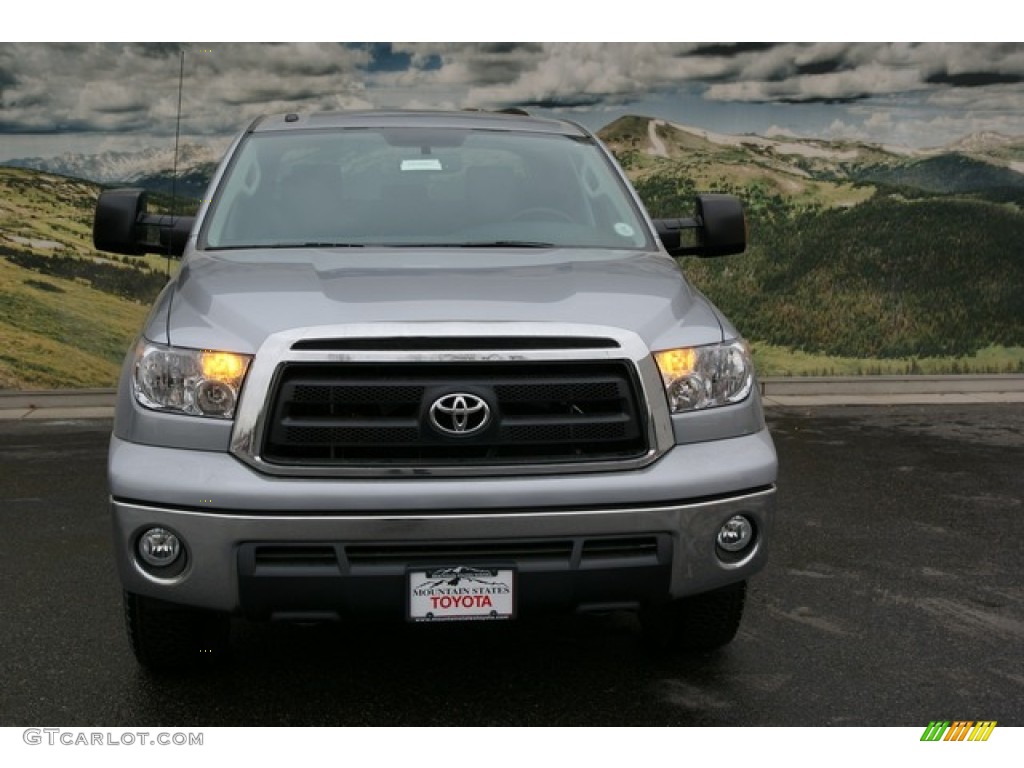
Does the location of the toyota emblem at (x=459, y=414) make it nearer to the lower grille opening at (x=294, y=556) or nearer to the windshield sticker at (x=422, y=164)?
the lower grille opening at (x=294, y=556)

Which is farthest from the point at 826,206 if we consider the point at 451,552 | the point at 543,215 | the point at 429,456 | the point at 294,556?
the point at 294,556

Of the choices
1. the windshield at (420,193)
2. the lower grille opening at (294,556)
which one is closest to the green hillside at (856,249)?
the windshield at (420,193)

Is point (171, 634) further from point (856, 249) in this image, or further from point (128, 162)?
point (856, 249)

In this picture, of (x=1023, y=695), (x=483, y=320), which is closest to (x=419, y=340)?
(x=483, y=320)

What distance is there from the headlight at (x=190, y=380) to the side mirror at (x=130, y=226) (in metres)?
1.41

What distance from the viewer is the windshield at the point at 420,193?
5.07 meters

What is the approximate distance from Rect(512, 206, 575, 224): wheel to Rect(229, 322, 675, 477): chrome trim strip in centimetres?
150

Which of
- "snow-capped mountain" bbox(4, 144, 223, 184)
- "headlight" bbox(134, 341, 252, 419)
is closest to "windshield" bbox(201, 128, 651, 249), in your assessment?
"headlight" bbox(134, 341, 252, 419)

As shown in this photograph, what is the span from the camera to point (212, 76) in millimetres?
11844

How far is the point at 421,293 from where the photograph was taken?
13.3 ft

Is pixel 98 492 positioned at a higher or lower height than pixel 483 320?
lower

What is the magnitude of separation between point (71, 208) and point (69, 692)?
27.8 ft

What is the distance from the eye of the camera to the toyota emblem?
3.77 m

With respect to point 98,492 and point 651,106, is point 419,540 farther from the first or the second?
point 651,106
